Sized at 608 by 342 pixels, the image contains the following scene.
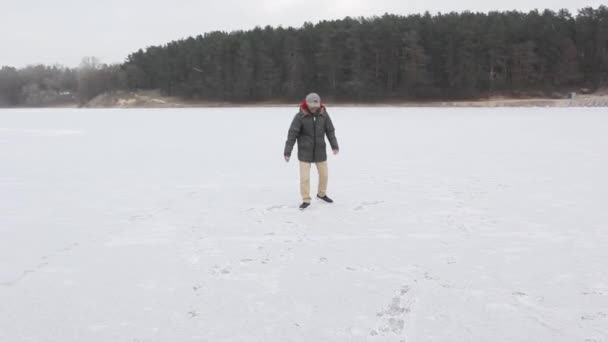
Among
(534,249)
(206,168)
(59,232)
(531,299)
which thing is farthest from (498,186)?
(59,232)

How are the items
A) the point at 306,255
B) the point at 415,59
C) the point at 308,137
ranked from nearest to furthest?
1. the point at 306,255
2. the point at 308,137
3. the point at 415,59

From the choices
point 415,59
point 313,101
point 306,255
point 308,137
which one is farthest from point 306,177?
point 415,59

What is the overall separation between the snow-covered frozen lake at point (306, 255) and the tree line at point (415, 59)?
143 feet

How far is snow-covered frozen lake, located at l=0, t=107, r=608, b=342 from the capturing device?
3.39 metres

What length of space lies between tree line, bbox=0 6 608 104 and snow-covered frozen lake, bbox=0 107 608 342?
43.5m

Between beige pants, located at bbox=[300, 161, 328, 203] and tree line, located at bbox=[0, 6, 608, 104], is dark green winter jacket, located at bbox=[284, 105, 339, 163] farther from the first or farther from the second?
tree line, located at bbox=[0, 6, 608, 104]

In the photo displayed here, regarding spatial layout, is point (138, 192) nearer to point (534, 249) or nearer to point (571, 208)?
point (534, 249)

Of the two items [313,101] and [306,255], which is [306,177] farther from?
[306,255]

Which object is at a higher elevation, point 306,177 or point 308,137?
point 308,137

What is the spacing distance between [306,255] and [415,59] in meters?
49.6

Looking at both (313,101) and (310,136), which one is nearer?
(313,101)

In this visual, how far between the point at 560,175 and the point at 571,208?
2678mm

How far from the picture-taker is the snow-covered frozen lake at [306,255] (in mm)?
3395

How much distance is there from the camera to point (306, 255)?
4832 mm
